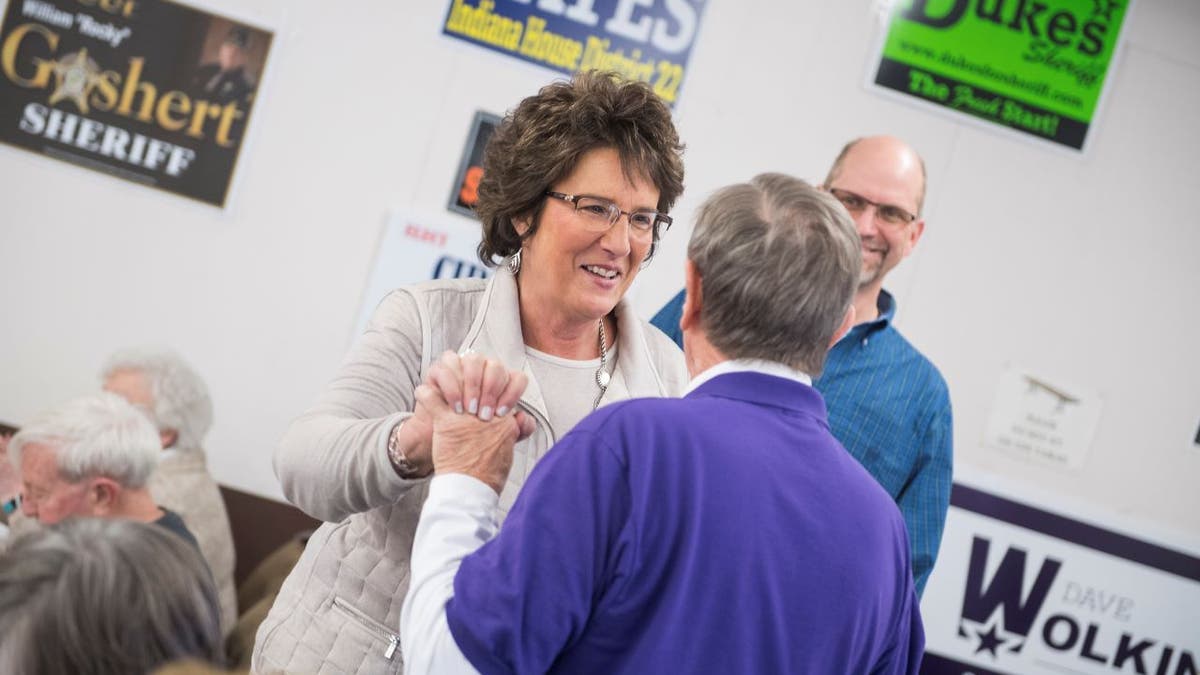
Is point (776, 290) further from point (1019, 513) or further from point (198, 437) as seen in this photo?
point (1019, 513)

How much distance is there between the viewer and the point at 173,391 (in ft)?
12.3

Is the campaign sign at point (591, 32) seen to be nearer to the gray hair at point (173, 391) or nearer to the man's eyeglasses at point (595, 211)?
the gray hair at point (173, 391)

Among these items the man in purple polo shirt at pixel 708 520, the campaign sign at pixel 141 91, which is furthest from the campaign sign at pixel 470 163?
the man in purple polo shirt at pixel 708 520

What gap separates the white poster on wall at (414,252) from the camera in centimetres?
399

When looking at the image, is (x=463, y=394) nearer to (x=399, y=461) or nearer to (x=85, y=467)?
(x=399, y=461)

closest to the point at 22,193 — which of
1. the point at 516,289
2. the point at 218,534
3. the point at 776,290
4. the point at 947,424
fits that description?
the point at 218,534

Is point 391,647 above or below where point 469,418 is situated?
below

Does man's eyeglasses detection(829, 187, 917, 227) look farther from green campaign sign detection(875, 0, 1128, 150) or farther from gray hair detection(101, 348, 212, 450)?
gray hair detection(101, 348, 212, 450)

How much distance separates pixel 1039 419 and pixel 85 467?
2977 millimetres

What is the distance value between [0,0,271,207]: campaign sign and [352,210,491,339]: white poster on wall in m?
0.52

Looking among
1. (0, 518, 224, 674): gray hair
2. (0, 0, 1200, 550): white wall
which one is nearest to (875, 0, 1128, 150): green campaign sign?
(0, 0, 1200, 550): white wall

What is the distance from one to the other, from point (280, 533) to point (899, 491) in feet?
7.21

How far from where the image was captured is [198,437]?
3734 millimetres

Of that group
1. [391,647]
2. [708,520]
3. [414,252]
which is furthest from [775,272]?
[414,252]
